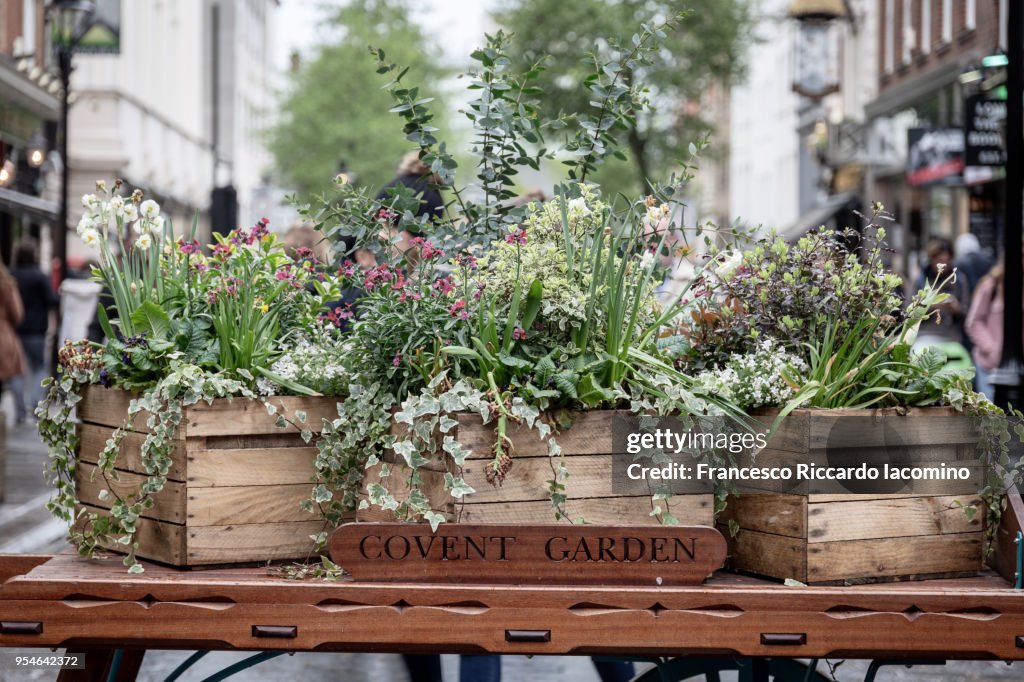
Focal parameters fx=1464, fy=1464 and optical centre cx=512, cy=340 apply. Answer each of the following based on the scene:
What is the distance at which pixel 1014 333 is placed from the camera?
8828 mm

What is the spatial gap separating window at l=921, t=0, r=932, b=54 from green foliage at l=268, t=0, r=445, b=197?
67.8 feet

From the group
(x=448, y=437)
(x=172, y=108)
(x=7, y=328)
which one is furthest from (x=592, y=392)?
(x=172, y=108)

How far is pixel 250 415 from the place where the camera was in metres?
3.19

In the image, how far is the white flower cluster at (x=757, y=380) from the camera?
3.11 metres

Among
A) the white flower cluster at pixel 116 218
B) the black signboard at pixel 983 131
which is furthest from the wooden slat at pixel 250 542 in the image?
the black signboard at pixel 983 131

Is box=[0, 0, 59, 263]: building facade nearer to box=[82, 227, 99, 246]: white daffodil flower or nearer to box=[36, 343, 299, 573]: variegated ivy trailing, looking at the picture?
box=[82, 227, 99, 246]: white daffodil flower

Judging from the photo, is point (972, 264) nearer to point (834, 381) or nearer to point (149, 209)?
point (834, 381)

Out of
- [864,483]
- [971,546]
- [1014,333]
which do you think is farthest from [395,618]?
[1014,333]

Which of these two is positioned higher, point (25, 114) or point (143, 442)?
point (25, 114)

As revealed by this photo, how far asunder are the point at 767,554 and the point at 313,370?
107 centimetres

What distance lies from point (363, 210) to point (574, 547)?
1.09 m

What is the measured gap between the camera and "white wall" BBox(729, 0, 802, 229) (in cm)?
4488

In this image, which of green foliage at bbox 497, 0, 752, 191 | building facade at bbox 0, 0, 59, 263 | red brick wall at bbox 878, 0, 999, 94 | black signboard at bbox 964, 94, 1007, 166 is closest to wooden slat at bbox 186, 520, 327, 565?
black signboard at bbox 964, 94, 1007, 166

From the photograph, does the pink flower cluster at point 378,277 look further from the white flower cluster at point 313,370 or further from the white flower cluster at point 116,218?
the white flower cluster at point 116,218
